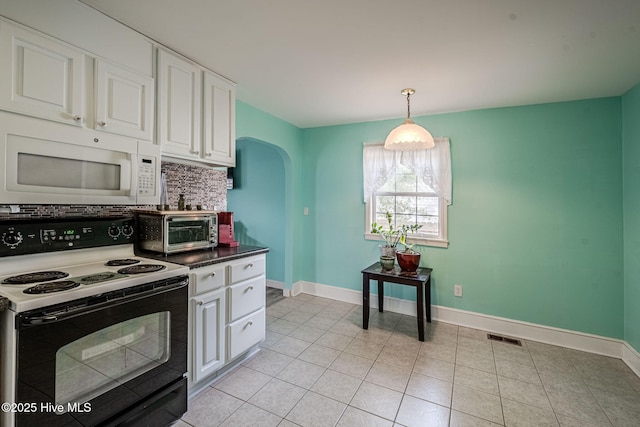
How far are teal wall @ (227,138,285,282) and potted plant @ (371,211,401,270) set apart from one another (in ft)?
5.05

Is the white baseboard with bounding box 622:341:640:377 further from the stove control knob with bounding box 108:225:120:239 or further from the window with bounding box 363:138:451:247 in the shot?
the stove control knob with bounding box 108:225:120:239

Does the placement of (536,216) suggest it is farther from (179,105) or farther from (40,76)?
(40,76)

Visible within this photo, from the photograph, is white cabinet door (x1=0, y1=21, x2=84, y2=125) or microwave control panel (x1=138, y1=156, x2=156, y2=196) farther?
microwave control panel (x1=138, y1=156, x2=156, y2=196)

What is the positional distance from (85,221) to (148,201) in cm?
35

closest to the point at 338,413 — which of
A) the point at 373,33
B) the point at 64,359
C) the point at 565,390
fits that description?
the point at 64,359

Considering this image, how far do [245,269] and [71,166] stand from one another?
1.24 meters

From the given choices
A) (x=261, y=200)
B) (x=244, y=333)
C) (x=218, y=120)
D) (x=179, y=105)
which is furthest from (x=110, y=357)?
(x=261, y=200)

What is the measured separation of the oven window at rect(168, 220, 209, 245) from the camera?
1.99m

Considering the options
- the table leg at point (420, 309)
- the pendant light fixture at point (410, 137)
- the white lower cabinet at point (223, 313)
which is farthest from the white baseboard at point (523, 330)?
the pendant light fixture at point (410, 137)

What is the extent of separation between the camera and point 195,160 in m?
2.22

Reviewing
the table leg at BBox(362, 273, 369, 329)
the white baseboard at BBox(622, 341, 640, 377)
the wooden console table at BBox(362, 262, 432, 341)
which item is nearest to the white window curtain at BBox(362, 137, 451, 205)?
the wooden console table at BBox(362, 262, 432, 341)

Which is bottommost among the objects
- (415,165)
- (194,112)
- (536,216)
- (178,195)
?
(536,216)

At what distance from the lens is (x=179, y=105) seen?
2.03 m

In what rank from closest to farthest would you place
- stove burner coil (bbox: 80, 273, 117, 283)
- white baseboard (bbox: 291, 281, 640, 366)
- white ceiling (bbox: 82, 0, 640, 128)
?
1. stove burner coil (bbox: 80, 273, 117, 283)
2. white ceiling (bbox: 82, 0, 640, 128)
3. white baseboard (bbox: 291, 281, 640, 366)
